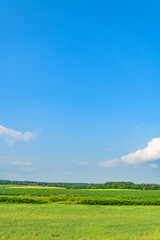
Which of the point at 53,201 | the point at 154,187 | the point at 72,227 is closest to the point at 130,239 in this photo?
the point at 72,227

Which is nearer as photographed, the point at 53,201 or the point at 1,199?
the point at 1,199

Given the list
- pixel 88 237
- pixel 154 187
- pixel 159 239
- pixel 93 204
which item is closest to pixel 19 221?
pixel 88 237

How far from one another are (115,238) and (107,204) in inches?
1237

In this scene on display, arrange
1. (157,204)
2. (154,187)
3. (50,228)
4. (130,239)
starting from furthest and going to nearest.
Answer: (154,187) → (157,204) → (50,228) → (130,239)

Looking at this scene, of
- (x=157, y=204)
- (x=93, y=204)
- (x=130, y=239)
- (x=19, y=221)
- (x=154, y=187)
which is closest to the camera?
(x=130, y=239)

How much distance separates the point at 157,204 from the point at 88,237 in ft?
126

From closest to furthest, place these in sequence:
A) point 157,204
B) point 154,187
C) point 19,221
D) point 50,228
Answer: point 50,228
point 19,221
point 157,204
point 154,187

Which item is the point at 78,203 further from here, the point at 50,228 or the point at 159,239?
the point at 159,239

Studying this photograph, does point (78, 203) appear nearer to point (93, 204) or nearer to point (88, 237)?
point (93, 204)

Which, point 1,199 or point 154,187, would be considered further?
point 154,187

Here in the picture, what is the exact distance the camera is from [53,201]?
2083 inches

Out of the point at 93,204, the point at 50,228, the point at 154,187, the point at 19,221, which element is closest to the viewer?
the point at 50,228

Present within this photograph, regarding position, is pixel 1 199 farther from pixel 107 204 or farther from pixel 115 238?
pixel 115 238

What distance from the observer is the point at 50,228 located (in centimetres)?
2217
